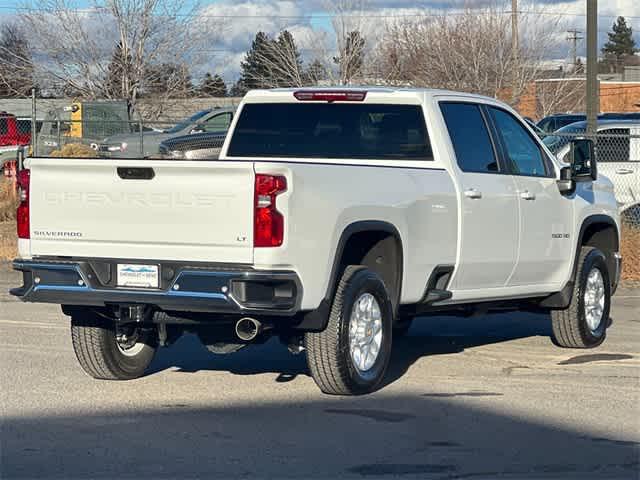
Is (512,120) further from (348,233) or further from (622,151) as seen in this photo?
(622,151)

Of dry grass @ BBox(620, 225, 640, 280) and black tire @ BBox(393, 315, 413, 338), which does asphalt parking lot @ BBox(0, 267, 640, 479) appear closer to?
black tire @ BBox(393, 315, 413, 338)

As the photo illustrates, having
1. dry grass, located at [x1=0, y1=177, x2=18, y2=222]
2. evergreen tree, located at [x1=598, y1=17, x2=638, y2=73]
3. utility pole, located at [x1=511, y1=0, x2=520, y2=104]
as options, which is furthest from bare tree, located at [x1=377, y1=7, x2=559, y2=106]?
evergreen tree, located at [x1=598, y1=17, x2=638, y2=73]

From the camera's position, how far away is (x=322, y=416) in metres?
8.13

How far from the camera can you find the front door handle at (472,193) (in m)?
9.58

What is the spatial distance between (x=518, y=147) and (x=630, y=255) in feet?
21.5

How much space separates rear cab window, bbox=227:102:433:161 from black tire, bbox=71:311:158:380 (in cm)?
182

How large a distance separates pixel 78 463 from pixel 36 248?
6.69 feet

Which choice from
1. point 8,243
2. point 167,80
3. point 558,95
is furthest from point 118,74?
point 8,243

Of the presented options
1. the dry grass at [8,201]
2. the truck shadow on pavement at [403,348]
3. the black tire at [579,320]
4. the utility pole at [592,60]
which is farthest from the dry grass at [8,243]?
the black tire at [579,320]

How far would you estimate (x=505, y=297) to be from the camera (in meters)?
10.4

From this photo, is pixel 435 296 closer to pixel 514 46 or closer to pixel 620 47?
pixel 514 46

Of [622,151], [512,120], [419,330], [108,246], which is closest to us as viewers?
[108,246]

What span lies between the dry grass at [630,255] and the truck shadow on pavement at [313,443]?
8137mm

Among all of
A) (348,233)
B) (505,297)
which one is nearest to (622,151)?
(505,297)
